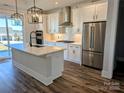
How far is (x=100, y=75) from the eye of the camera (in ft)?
11.9

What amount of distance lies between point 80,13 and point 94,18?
2.59 feet

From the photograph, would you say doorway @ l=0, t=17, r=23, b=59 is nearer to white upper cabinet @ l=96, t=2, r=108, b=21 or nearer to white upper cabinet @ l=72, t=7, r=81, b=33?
white upper cabinet @ l=72, t=7, r=81, b=33

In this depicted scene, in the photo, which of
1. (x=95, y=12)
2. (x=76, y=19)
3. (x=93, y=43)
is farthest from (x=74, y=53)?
(x=95, y=12)

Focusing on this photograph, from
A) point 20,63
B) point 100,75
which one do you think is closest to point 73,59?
point 100,75

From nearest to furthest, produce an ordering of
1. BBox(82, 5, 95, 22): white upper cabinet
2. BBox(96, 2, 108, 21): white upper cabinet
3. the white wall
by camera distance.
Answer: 1. the white wall
2. BBox(96, 2, 108, 21): white upper cabinet
3. BBox(82, 5, 95, 22): white upper cabinet

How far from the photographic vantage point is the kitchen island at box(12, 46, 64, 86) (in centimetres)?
297

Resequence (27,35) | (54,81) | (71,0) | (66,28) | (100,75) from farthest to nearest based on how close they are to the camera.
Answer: (27,35), (66,28), (71,0), (100,75), (54,81)

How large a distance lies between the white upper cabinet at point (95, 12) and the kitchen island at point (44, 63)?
6.59 ft

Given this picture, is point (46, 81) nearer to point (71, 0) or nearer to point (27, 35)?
point (71, 0)

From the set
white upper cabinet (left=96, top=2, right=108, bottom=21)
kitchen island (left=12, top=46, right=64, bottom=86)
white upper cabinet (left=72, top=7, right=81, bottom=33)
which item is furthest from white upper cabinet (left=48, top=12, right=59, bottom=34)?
kitchen island (left=12, top=46, right=64, bottom=86)

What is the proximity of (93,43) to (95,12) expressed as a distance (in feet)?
4.11

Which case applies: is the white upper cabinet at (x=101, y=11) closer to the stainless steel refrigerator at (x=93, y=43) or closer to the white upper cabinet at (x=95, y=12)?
the white upper cabinet at (x=95, y=12)

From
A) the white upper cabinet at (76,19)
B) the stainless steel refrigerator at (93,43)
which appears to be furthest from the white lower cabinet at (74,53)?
the white upper cabinet at (76,19)

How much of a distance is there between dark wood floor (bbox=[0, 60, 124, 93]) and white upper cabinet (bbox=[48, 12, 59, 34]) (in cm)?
307
